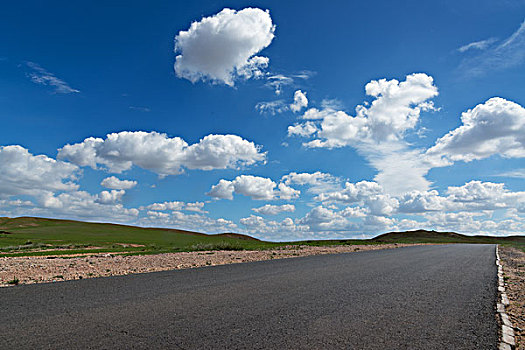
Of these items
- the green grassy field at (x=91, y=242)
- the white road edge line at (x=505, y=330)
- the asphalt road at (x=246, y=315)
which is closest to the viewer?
the asphalt road at (x=246, y=315)

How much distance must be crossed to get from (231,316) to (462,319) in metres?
4.92

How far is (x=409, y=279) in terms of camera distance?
44.0 ft

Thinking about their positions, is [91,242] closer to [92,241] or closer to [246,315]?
[92,241]

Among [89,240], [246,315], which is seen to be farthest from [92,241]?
[246,315]

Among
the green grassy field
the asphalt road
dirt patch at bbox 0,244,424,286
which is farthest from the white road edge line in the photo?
the green grassy field

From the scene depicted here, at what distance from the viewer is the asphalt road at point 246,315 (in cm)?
556

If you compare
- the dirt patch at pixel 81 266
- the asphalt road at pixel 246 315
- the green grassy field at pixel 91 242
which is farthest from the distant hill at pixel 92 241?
the asphalt road at pixel 246 315

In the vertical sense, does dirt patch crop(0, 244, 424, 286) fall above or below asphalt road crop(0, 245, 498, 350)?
below

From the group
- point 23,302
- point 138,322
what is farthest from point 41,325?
point 23,302

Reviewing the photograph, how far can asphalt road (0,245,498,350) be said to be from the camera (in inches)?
219

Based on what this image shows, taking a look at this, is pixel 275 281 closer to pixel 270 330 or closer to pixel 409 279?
pixel 409 279

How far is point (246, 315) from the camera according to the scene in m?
7.17

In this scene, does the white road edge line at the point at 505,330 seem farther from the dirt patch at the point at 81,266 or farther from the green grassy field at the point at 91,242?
the green grassy field at the point at 91,242

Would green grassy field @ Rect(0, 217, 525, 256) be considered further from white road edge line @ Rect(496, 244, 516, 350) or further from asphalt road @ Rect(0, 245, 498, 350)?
white road edge line @ Rect(496, 244, 516, 350)
